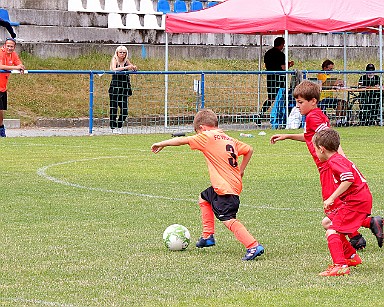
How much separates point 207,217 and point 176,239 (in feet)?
1.12

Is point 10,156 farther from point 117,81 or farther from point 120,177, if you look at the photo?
point 117,81

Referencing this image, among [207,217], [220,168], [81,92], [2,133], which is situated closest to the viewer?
[220,168]

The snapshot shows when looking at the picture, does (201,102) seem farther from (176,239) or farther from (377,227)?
(377,227)

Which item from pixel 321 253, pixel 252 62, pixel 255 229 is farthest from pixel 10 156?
pixel 252 62

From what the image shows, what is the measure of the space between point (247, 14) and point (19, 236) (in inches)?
628

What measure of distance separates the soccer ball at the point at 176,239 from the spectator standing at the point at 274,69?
16.7 meters

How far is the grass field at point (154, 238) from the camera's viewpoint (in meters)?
6.86

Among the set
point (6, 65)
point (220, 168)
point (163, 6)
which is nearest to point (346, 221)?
point (220, 168)

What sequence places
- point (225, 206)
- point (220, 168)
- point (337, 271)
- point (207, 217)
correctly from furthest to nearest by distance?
1. point (207, 217)
2. point (220, 168)
3. point (225, 206)
4. point (337, 271)

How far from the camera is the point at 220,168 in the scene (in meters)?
8.51

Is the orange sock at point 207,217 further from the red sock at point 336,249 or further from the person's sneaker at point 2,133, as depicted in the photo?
the person's sneaker at point 2,133

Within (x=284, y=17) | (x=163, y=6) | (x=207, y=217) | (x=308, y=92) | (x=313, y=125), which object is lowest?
(x=207, y=217)

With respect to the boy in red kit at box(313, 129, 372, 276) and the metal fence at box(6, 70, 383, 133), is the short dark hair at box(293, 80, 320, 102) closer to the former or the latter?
the boy in red kit at box(313, 129, 372, 276)

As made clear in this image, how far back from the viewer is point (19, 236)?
9.31 meters
